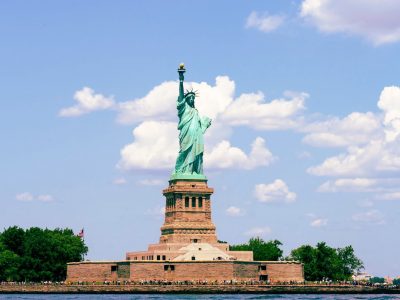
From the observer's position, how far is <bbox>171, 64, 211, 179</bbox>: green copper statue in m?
122

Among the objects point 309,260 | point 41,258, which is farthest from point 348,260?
point 41,258

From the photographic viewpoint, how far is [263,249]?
138875 mm

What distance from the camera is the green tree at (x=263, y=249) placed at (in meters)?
137

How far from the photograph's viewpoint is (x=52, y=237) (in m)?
132

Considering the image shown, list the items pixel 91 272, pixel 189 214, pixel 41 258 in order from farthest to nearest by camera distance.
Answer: pixel 41 258 → pixel 189 214 → pixel 91 272

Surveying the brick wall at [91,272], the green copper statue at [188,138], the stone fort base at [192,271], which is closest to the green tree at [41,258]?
the brick wall at [91,272]

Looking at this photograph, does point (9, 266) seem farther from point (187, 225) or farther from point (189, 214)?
point (189, 214)

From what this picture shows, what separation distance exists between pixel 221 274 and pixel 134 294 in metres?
9.80

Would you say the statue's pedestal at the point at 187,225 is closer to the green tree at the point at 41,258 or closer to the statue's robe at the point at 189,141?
the statue's robe at the point at 189,141

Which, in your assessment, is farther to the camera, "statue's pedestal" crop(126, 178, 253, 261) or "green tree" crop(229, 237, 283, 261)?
"green tree" crop(229, 237, 283, 261)

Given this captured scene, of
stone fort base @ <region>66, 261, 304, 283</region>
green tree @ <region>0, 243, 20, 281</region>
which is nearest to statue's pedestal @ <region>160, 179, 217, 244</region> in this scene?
stone fort base @ <region>66, 261, 304, 283</region>

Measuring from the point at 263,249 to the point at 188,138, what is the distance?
24.7 metres

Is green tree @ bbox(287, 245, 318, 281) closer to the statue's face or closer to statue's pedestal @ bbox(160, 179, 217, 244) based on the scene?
statue's pedestal @ bbox(160, 179, 217, 244)

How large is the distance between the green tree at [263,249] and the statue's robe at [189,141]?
791 inches
